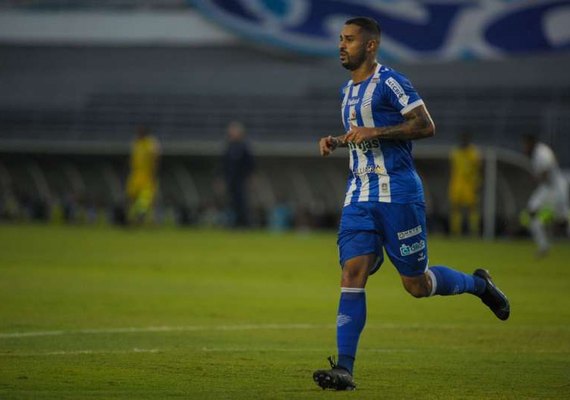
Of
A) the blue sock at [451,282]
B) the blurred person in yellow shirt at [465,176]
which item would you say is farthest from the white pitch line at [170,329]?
the blurred person in yellow shirt at [465,176]

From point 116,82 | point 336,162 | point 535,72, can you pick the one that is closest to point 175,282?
point 336,162

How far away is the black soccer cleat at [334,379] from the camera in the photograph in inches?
344

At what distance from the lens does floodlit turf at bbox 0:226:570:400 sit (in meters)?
9.13

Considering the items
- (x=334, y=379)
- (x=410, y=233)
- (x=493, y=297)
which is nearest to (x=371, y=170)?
(x=410, y=233)

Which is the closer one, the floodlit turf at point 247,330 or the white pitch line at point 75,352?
the floodlit turf at point 247,330

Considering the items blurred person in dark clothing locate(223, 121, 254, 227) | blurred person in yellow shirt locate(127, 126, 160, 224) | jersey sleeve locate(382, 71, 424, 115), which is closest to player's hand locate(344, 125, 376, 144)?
jersey sleeve locate(382, 71, 424, 115)

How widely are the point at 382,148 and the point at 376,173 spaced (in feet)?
0.59

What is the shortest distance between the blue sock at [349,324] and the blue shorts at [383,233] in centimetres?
Answer: 24

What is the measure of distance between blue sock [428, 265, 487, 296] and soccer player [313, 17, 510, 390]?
0.15 meters

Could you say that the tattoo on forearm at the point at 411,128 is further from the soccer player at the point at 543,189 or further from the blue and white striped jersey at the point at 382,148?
the soccer player at the point at 543,189

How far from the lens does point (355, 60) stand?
31.3 feet

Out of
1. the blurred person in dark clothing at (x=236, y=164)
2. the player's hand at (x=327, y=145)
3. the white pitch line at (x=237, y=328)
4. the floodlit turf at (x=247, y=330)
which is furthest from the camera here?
the blurred person in dark clothing at (x=236, y=164)

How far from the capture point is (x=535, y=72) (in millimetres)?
37938

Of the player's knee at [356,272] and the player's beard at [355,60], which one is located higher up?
the player's beard at [355,60]
